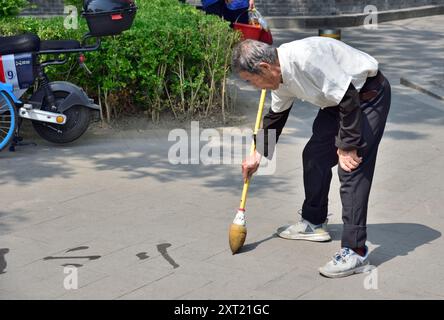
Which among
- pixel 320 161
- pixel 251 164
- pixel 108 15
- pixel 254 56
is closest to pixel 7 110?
pixel 108 15

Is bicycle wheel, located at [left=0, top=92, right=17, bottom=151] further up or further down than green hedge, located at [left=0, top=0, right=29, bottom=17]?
further down

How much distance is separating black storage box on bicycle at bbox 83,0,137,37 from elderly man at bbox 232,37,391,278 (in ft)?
9.88

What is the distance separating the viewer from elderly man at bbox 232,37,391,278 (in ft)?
16.1

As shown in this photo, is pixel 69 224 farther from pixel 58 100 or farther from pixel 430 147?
pixel 430 147

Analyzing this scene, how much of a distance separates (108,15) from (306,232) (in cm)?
324

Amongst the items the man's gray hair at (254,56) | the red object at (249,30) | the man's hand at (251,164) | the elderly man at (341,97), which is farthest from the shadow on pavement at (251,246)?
the red object at (249,30)

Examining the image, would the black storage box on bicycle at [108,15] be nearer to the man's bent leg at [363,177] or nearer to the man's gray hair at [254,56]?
the man's gray hair at [254,56]

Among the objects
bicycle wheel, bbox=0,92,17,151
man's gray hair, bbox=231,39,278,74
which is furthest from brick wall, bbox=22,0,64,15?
man's gray hair, bbox=231,39,278,74

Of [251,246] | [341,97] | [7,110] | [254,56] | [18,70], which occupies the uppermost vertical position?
[254,56]

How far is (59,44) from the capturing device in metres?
8.13

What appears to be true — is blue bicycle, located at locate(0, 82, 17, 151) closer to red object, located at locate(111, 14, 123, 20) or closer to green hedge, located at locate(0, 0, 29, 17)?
red object, located at locate(111, 14, 123, 20)

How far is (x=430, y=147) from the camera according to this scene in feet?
27.1

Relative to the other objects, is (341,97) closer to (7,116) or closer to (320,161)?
(320,161)
